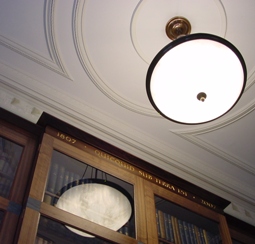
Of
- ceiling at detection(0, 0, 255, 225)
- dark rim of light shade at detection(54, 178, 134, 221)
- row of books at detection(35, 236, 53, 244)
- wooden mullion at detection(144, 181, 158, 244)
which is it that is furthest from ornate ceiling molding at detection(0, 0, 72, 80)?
row of books at detection(35, 236, 53, 244)

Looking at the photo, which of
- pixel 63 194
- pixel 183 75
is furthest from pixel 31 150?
pixel 183 75

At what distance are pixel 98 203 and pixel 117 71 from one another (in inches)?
44.6

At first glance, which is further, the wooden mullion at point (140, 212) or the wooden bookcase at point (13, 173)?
the wooden mullion at point (140, 212)

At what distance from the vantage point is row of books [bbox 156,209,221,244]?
7.93 feet

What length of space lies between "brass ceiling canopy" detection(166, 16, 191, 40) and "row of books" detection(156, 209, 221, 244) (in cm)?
131

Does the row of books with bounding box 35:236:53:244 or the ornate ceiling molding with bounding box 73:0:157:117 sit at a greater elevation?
the ornate ceiling molding with bounding box 73:0:157:117

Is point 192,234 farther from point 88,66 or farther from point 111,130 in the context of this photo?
point 88,66

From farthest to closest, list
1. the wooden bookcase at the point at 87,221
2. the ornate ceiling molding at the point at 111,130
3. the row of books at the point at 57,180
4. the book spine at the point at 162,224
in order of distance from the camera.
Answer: the ornate ceiling molding at the point at 111,130 < the book spine at the point at 162,224 < the row of books at the point at 57,180 < the wooden bookcase at the point at 87,221

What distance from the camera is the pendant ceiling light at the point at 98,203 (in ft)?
6.86

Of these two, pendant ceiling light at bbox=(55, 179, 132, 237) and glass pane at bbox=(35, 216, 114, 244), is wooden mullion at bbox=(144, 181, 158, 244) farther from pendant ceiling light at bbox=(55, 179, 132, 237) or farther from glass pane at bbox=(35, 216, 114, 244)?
glass pane at bbox=(35, 216, 114, 244)

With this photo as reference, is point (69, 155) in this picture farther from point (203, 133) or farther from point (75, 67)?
point (203, 133)

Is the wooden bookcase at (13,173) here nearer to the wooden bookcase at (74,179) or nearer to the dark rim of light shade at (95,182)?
the wooden bookcase at (74,179)

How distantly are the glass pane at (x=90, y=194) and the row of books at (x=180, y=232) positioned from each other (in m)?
0.26

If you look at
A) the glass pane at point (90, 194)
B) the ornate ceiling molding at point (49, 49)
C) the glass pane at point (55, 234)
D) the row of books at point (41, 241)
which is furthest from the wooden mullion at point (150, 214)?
the ornate ceiling molding at point (49, 49)
